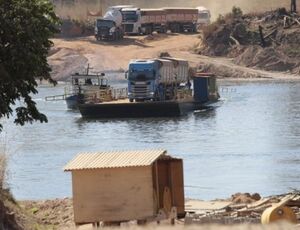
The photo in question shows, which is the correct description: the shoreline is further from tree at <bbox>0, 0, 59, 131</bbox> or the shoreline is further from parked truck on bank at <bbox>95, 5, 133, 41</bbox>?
parked truck on bank at <bbox>95, 5, 133, 41</bbox>

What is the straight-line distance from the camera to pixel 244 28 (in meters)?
108

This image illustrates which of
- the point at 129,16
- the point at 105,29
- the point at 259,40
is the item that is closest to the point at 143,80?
the point at 259,40

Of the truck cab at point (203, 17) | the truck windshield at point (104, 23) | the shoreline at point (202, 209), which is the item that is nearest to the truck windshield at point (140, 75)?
the shoreline at point (202, 209)

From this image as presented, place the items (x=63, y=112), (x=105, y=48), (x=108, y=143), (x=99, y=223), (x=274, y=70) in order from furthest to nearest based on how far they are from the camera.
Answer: (x=105, y=48)
(x=274, y=70)
(x=63, y=112)
(x=108, y=143)
(x=99, y=223)

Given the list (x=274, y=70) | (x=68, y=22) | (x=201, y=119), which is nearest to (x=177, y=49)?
(x=274, y=70)

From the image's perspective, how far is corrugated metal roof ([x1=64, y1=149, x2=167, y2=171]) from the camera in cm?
2389

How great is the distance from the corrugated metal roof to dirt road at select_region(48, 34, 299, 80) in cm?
7480

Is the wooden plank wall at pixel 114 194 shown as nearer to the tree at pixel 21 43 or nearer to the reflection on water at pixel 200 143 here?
the tree at pixel 21 43

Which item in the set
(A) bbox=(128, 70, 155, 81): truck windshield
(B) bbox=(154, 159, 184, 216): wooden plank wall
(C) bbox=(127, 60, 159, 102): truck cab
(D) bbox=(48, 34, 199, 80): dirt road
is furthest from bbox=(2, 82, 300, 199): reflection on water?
(D) bbox=(48, 34, 199, 80): dirt road

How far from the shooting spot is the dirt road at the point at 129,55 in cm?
10162

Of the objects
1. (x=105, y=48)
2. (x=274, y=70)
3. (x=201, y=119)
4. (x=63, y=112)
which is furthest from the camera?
(x=105, y=48)

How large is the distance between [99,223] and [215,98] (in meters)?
54.0

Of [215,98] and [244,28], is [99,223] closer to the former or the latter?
[215,98]

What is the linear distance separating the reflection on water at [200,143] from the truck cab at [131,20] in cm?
2758
